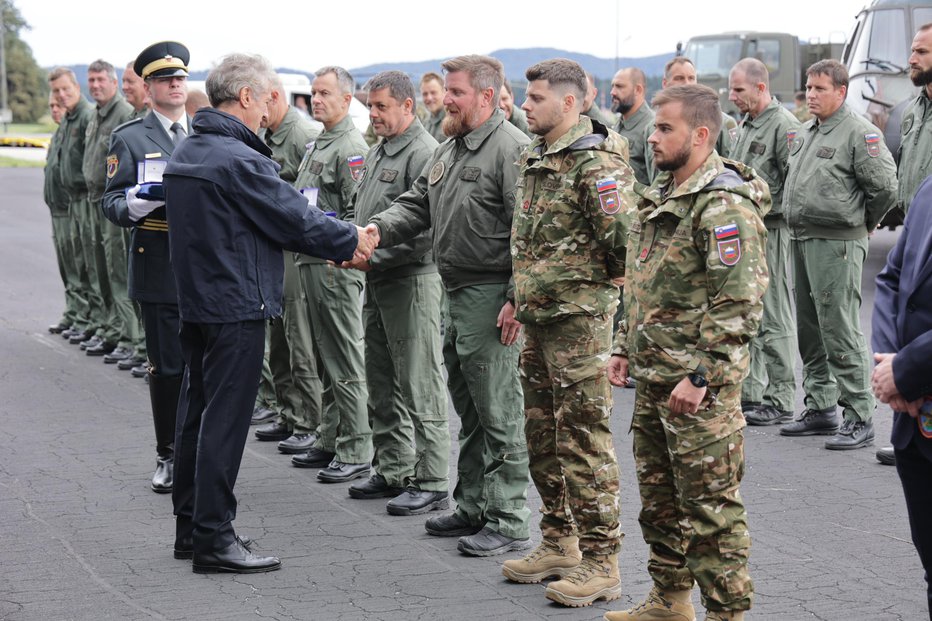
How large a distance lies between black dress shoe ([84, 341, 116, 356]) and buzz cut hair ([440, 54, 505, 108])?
6.41 m

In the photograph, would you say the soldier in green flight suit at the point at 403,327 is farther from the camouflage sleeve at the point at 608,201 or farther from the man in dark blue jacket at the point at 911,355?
the man in dark blue jacket at the point at 911,355

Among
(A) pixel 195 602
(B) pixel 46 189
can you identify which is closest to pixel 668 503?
(A) pixel 195 602

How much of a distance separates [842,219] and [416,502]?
3372 millimetres

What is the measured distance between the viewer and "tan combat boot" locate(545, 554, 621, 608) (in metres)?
4.96

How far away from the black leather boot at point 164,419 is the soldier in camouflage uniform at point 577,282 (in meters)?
2.44

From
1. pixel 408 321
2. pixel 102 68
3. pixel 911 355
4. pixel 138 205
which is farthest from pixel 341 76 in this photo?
pixel 911 355

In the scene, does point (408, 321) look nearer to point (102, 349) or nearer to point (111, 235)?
point (111, 235)

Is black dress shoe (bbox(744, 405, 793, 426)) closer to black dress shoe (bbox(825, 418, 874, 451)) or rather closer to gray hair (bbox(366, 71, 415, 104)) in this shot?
black dress shoe (bbox(825, 418, 874, 451))

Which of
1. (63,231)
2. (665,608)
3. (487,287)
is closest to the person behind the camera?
(665,608)

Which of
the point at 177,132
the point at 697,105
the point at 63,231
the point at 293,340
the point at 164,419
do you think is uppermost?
the point at 697,105

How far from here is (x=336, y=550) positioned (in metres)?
5.78

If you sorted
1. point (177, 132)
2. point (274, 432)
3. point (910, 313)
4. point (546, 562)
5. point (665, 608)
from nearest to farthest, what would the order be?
point (910, 313) → point (665, 608) → point (546, 562) → point (177, 132) → point (274, 432)

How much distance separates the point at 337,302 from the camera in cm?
718

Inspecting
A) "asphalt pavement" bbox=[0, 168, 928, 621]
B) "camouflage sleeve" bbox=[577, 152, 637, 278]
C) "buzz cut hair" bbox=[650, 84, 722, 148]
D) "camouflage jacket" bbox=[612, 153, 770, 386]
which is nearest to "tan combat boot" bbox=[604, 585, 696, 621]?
"asphalt pavement" bbox=[0, 168, 928, 621]
